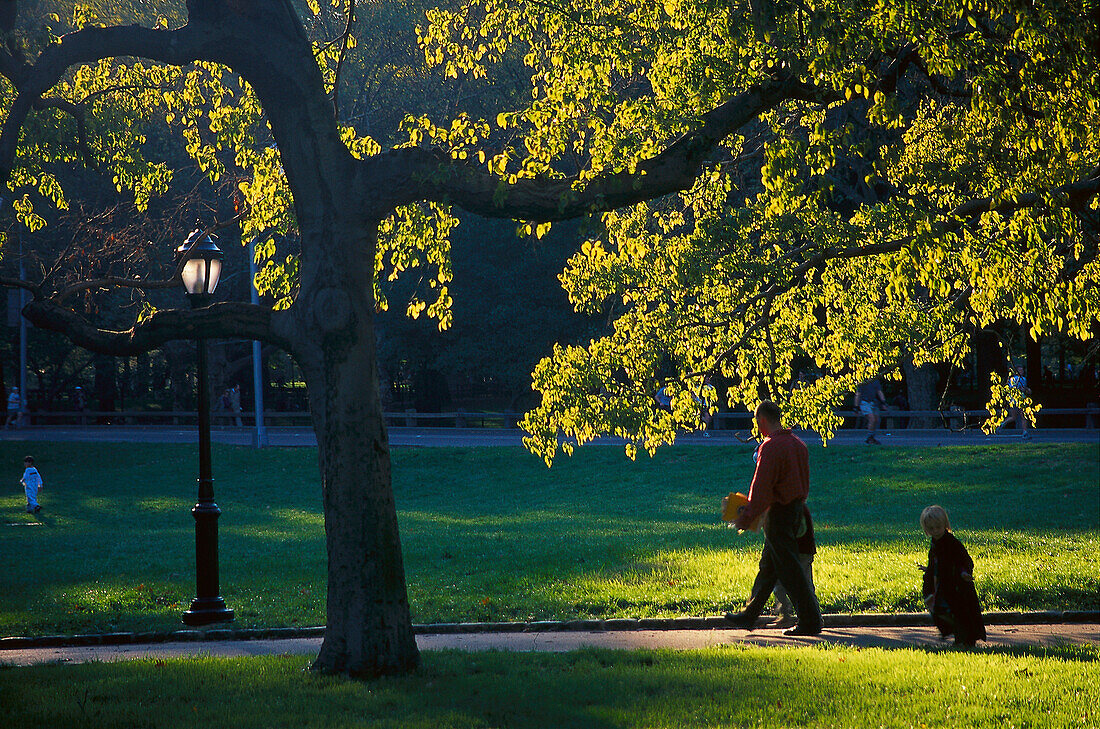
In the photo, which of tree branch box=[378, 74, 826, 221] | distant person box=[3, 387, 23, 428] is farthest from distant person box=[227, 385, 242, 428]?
tree branch box=[378, 74, 826, 221]

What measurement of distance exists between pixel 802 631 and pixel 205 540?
250 inches

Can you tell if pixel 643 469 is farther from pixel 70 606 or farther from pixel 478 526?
pixel 70 606

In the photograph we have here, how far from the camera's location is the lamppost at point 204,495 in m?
11.2

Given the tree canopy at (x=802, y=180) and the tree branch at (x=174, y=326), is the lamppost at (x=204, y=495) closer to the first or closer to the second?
the tree branch at (x=174, y=326)

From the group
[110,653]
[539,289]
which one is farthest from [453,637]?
[539,289]

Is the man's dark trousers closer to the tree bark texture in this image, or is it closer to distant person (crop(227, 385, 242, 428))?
the tree bark texture

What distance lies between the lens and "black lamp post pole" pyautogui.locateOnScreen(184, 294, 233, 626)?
11195 mm

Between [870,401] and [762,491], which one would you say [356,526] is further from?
[870,401]

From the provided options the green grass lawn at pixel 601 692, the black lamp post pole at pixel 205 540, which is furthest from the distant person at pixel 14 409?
the green grass lawn at pixel 601 692

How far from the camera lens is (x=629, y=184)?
7.70 m

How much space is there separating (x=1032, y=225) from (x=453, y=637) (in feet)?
20.9

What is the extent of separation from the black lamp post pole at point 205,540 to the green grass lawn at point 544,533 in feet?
1.19

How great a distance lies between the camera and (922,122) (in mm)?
12516

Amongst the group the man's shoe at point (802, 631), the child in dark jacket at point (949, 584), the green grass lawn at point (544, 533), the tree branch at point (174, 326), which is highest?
the tree branch at point (174, 326)
